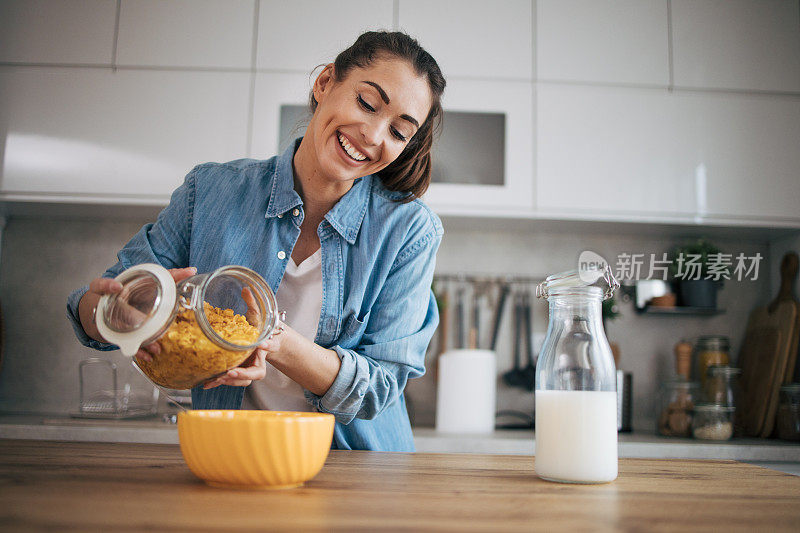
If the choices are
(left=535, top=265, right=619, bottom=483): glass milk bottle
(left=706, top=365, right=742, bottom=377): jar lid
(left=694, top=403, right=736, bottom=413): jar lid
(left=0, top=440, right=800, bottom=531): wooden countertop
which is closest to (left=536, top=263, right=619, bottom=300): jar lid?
(left=535, top=265, right=619, bottom=483): glass milk bottle

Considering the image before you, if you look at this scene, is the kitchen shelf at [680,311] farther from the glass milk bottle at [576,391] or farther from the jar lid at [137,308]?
the jar lid at [137,308]

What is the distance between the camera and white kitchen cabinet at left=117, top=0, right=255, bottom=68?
2.29m

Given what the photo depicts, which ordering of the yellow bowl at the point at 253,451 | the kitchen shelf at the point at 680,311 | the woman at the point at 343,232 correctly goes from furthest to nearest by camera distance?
1. the kitchen shelf at the point at 680,311
2. the woman at the point at 343,232
3. the yellow bowl at the point at 253,451

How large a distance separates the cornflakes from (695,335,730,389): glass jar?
210cm

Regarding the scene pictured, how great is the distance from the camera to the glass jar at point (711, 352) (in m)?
2.39

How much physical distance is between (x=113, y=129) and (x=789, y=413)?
244 centimetres

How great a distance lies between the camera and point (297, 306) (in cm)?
118

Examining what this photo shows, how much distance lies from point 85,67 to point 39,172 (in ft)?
1.32

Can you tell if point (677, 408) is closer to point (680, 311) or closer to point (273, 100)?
point (680, 311)

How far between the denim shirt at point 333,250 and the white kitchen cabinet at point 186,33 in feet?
4.03

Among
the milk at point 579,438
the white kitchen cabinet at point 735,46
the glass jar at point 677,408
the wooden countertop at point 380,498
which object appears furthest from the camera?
the white kitchen cabinet at point 735,46

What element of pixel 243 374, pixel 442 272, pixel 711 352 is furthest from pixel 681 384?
pixel 243 374

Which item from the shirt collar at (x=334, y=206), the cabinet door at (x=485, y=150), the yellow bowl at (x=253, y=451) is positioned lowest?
the yellow bowl at (x=253, y=451)

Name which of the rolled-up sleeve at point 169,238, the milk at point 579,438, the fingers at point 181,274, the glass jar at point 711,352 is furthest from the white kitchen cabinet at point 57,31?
the glass jar at point 711,352
